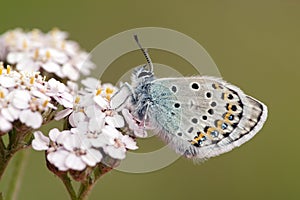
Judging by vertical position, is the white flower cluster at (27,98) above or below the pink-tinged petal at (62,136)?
above

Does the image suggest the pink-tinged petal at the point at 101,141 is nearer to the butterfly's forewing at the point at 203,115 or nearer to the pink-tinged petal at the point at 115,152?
the pink-tinged petal at the point at 115,152

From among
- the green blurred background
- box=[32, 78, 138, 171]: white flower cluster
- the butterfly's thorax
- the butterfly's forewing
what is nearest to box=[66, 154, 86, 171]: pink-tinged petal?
box=[32, 78, 138, 171]: white flower cluster

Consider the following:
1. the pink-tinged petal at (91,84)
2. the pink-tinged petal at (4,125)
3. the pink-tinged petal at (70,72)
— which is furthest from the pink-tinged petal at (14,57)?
the pink-tinged petal at (4,125)

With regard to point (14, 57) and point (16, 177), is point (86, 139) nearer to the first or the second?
point (16, 177)

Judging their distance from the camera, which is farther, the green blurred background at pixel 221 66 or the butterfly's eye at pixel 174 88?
the green blurred background at pixel 221 66

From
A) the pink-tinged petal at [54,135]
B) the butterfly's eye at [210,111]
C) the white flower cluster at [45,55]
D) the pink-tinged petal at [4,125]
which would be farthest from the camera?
the white flower cluster at [45,55]

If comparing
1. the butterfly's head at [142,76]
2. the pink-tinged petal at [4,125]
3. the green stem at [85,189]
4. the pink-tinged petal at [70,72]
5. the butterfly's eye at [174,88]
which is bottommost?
the green stem at [85,189]
